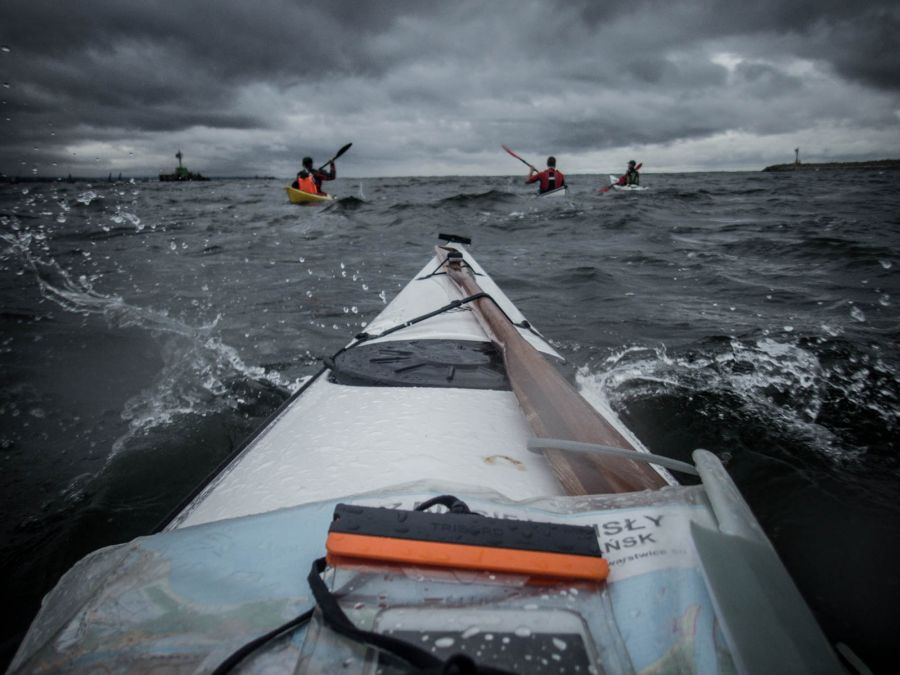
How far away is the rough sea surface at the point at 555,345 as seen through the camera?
1.96 metres

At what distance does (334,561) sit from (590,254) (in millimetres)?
7787

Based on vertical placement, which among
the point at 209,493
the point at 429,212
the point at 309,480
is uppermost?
→ the point at 429,212

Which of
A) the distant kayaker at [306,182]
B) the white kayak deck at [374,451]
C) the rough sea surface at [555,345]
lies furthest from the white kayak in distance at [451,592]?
the distant kayaker at [306,182]

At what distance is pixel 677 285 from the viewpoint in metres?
5.77

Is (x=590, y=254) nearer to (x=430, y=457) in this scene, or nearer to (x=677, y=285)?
(x=677, y=285)

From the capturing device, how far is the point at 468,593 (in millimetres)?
733

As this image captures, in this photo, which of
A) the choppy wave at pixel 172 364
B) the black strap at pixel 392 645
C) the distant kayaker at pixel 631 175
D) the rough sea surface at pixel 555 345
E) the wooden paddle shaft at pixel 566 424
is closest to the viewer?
the black strap at pixel 392 645

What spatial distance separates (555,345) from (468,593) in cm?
347

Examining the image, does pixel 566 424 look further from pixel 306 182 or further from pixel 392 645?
pixel 306 182

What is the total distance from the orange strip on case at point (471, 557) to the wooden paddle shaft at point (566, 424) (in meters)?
0.40

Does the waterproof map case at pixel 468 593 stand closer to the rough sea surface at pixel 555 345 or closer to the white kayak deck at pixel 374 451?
the white kayak deck at pixel 374 451

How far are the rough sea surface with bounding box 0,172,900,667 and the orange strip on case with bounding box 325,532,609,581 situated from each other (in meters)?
0.82

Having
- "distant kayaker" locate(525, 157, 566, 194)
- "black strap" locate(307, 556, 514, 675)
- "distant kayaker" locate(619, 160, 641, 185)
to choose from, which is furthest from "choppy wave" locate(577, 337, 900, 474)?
"distant kayaker" locate(619, 160, 641, 185)

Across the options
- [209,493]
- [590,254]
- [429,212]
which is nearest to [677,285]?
[590,254]
